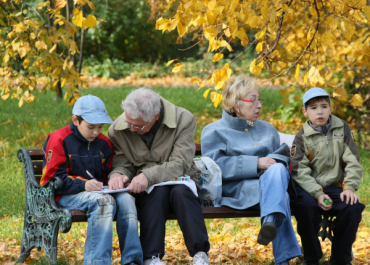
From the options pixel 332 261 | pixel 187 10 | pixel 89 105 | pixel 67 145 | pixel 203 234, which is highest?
pixel 187 10

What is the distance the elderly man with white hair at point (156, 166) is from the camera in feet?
11.2

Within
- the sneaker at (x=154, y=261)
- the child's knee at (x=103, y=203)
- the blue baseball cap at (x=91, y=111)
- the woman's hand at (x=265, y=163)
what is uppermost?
the blue baseball cap at (x=91, y=111)

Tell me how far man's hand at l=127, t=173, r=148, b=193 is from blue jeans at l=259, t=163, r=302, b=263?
843 mm

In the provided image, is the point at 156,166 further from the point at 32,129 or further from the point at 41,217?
the point at 32,129

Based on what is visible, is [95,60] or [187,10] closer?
[187,10]

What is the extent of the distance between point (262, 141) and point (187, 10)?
1.20m

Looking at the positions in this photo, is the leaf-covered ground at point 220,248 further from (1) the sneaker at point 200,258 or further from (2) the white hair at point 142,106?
(2) the white hair at point 142,106

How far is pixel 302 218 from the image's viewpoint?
3684 millimetres

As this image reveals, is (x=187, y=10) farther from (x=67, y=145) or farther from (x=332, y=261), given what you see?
(x=332, y=261)

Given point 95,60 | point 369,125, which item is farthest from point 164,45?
point 369,125

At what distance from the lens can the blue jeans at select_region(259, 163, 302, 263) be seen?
11.5 feet

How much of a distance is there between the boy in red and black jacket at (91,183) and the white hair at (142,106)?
0.62 feet

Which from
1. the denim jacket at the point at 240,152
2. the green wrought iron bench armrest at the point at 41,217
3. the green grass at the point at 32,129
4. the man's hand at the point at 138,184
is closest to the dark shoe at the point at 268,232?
the denim jacket at the point at 240,152

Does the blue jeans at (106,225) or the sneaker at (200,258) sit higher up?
the blue jeans at (106,225)
